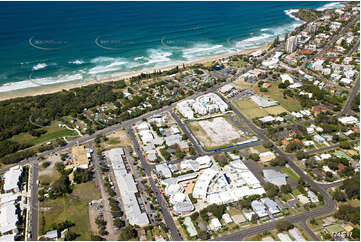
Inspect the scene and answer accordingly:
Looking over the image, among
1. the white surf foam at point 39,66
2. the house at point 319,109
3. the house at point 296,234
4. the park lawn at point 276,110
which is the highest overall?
the white surf foam at point 39,66

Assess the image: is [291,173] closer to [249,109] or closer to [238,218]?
[238,218]

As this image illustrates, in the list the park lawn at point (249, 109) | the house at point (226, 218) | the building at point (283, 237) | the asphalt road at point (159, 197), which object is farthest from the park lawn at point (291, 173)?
the asphalt road at point (159, 197)

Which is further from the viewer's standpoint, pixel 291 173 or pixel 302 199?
pixel 291 173

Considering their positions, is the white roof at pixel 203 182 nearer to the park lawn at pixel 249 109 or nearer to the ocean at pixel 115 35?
the park lawn at pixel 249 109

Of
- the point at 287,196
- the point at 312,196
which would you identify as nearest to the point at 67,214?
the point at 287,196

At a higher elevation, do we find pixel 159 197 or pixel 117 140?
pixel 117 140

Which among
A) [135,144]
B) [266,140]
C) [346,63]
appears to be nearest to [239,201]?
[266,140]
